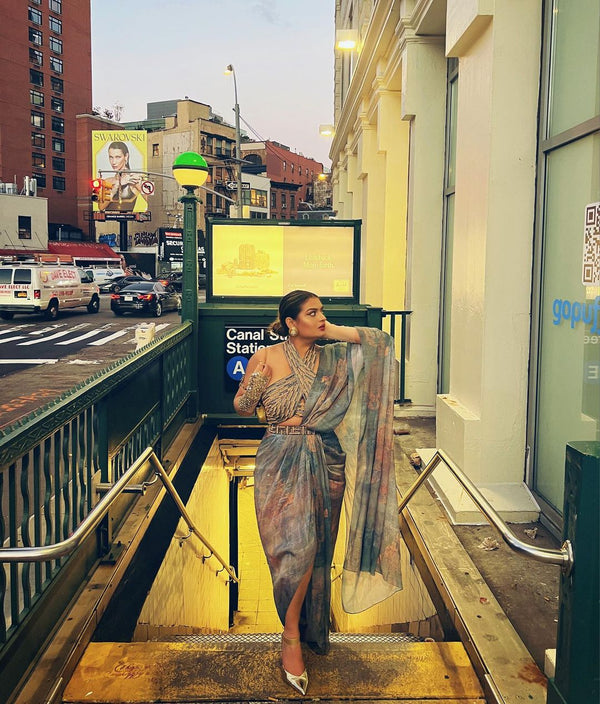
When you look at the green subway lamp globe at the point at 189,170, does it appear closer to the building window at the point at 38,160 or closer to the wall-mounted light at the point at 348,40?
the wall-mounted light at the point at 348,40

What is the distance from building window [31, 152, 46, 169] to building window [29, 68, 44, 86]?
8.72 metres

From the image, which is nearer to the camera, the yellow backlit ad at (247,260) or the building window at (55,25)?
the yellow backlit ad at (247,260)

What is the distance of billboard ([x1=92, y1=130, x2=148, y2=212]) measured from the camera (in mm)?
68125

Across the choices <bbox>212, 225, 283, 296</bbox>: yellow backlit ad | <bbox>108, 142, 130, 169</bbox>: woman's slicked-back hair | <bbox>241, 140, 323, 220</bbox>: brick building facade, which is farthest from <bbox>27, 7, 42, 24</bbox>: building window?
<bbox>212, 225, 283, 296</bbox>: yellow backlit ad

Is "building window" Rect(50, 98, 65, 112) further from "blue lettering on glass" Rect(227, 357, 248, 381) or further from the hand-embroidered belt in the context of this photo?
the hand-embroidered belt

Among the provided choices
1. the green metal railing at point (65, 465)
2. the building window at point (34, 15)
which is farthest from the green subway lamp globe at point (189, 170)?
the building window at point (34, 15)

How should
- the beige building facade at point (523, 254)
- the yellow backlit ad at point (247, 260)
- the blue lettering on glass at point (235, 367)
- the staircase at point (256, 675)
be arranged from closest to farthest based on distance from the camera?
the staircase at point (256, 675)
the beige building facade at point (523, 254)
the blue lettering on glass at point (235, 367)
the yellow backlit ad at point (247, 260)

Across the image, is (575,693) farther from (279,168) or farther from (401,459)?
(279,168)

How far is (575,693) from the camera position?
7.93 feet

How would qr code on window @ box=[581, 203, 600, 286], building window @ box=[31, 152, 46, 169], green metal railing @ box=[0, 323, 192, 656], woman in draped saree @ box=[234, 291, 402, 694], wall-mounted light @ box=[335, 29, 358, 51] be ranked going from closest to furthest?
green metal railing @ box=[0, 323, 192, 656], woman in draped saree @ box=[234, 291, 402, 694], qr code on window @ box=[581, 203, 600, 286], wall-mounted light @ box=[335, 29, 358, 51], building window @ box=[31, 152, 46, 169]

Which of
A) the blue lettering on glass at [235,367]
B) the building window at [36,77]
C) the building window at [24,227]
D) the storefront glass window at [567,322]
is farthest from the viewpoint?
the building window at [36,77]

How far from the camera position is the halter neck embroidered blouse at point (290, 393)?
333 centimetres

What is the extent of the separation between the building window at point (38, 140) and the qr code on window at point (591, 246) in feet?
271

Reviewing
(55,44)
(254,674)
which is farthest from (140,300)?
(55,44)
